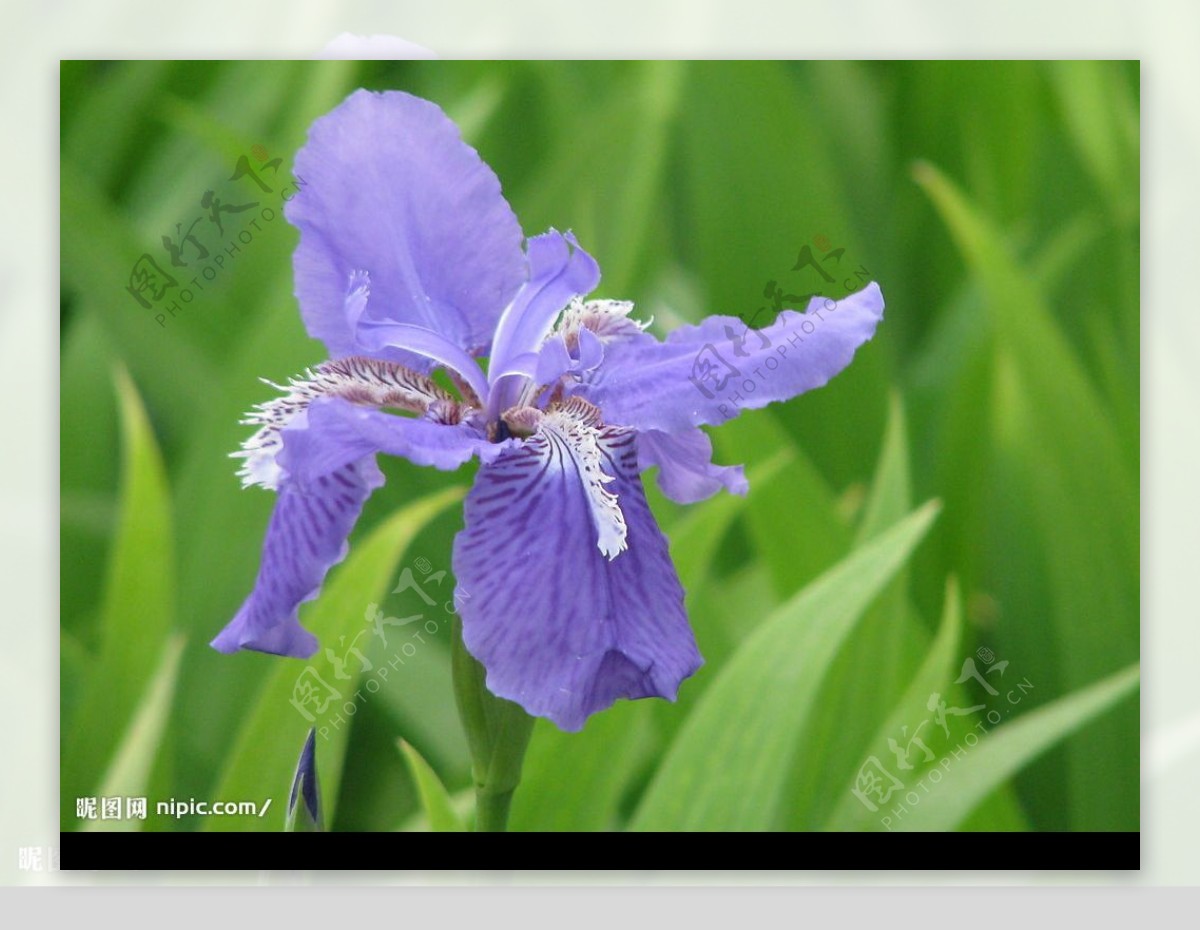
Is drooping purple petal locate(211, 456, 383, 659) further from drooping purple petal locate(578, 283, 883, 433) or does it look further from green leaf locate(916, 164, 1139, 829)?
green leaf locate(916, 164, 1139, 829)

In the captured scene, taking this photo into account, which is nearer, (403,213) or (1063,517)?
(403,213)

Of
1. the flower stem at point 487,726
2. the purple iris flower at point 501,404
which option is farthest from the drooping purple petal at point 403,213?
the flower stem at point 487,726

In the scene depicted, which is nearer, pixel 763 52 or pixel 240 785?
pixel 240 785

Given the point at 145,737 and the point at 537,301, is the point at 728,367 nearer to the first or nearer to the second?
the point at 537,301

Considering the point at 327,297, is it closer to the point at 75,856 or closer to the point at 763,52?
the point at 763,52

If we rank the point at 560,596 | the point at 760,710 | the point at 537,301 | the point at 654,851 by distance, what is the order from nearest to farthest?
1. the point at 560,596
2. the point at 537,301
3. the point at 760,710
4. the point at 654,851

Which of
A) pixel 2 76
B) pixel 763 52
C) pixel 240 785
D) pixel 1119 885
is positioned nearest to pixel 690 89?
pixel 763 52
